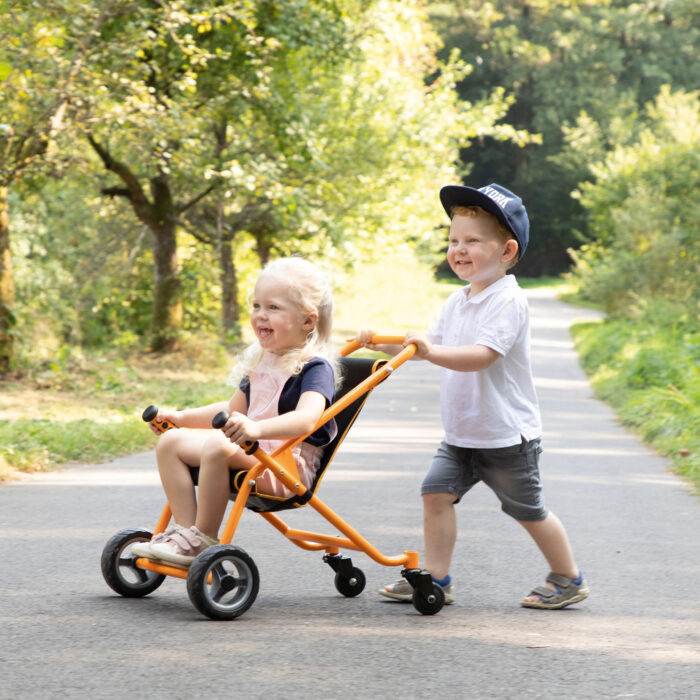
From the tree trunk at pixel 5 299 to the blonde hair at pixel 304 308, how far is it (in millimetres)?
8418

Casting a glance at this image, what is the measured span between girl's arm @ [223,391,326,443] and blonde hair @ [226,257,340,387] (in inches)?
7.6

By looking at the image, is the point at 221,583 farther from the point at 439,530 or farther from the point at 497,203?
Answer: the point at 497,203

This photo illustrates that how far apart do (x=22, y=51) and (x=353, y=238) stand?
9.48 m

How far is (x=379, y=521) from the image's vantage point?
252 inches

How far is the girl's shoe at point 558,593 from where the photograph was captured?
458cm

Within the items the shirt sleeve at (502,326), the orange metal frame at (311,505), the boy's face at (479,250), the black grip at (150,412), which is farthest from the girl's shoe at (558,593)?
the black grip at (150,412)

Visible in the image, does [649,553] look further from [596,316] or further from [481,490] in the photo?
[596,316]

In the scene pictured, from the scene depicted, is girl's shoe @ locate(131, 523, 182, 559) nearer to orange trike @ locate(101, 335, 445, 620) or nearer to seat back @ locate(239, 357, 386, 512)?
orange trike @ locate(101, 335, 445, 620)

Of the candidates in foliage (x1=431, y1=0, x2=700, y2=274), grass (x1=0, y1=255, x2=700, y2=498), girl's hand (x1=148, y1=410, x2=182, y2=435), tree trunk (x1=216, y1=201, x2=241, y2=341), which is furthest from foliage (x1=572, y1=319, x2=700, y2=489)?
foliage (x1=431, y1=0, x2=700, y2=274)

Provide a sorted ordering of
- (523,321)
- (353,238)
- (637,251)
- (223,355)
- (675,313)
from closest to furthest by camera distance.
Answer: (523,321) → (223,355) → (353,238) → (675,313) → (637,251)

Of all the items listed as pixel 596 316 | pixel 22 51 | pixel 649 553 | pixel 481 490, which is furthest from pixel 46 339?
pixel 596 316

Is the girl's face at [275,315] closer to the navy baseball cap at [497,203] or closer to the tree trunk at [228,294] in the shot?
the navy baseball cap at [497,203]

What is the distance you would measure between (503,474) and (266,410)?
0.98 metres

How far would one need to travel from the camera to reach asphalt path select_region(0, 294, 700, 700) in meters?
3.47
